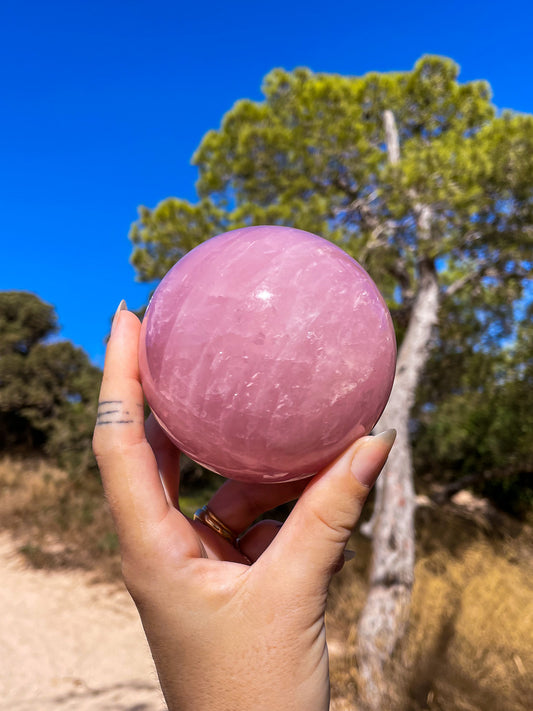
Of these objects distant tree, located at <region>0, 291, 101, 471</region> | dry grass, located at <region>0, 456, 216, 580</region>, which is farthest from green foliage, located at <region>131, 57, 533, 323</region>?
distant tree, located at <region>0, 291, 101, 471</region>

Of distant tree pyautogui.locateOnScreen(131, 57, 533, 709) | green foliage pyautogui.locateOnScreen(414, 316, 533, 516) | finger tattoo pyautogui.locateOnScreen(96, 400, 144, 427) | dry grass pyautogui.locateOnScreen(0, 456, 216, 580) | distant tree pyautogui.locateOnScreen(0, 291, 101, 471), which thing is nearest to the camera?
finger tattoo pyautogui.locateOnScreen(96, 400, 144, 427)

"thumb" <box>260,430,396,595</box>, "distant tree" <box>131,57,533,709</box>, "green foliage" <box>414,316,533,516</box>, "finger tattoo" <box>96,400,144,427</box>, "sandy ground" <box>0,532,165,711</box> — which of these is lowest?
"sandy ground" <box>0,532,165,711</box>

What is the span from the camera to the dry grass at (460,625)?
3432mm

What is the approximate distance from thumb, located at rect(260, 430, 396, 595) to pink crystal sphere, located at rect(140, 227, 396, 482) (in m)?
0.09

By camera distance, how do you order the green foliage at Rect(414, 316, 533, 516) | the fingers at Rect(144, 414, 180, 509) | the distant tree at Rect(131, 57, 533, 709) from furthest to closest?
the green foliage at Rect(414, 316, 533, 516) → the distant tree at Rect(131, 57, 533, 709) → the fingers at Rect(144, 414, 180, 509)

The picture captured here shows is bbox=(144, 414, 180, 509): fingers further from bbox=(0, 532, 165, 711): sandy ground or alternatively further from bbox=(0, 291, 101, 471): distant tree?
bbox=(0, 291, 101, 471): distant tree

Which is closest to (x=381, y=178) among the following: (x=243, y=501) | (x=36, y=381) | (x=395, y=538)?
(x=395, y=538)

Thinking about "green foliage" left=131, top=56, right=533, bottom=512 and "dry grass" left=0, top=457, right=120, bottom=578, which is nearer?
"green foliage" left=131, top=56, right=533, bottom=512

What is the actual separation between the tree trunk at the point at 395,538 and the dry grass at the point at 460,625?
190 millimetres

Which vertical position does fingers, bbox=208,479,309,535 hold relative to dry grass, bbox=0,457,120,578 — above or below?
above

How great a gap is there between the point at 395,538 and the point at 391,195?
13.3 ft

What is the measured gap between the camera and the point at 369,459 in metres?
1.21

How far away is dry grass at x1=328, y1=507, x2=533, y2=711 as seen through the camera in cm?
343

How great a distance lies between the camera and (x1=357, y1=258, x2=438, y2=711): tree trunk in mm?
4449
